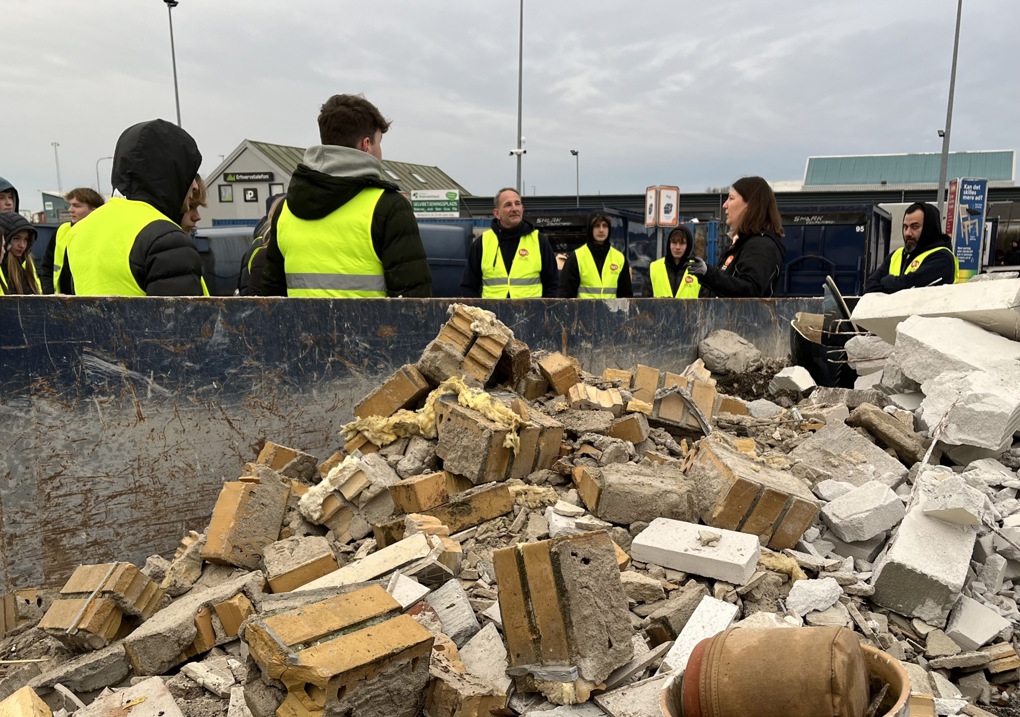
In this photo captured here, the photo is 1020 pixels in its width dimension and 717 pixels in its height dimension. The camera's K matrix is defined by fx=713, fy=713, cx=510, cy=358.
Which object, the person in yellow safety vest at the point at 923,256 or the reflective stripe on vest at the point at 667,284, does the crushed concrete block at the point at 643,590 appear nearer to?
the person in yellow safety vest at the point at 923,256

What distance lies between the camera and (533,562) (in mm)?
2152

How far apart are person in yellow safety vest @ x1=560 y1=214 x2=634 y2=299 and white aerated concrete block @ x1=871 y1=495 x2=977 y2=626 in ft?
15.2

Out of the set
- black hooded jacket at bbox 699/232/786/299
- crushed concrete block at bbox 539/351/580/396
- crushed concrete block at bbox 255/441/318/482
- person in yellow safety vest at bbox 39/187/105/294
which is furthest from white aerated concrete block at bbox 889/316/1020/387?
person in yellow safety vest at bbox 39/187/105/294

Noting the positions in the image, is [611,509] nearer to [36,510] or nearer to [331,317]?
[331,317]

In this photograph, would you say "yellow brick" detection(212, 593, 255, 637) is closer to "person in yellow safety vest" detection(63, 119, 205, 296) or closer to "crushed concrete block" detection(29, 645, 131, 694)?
"crushed concrete block" detection(29, 645, 131, 694)

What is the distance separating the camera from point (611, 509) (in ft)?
10.00

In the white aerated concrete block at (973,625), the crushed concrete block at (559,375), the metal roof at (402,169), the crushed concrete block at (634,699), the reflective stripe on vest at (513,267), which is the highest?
the metal roof at (402,169)

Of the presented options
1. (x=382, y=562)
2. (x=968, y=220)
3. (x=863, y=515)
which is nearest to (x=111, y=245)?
(x=382, y=562)

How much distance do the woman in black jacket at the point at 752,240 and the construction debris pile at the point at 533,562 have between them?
6.22 feet

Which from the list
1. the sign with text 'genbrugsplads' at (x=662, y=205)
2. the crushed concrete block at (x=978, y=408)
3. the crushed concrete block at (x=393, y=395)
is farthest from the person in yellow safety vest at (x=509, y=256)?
the sign with text 'genbrugsplads' at (x=662, y=205)

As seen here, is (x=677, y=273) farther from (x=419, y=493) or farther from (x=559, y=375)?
(x=419, y=493)

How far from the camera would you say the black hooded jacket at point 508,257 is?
639 centimetres

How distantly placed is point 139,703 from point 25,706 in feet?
1.03

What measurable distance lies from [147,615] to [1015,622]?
133 inches
